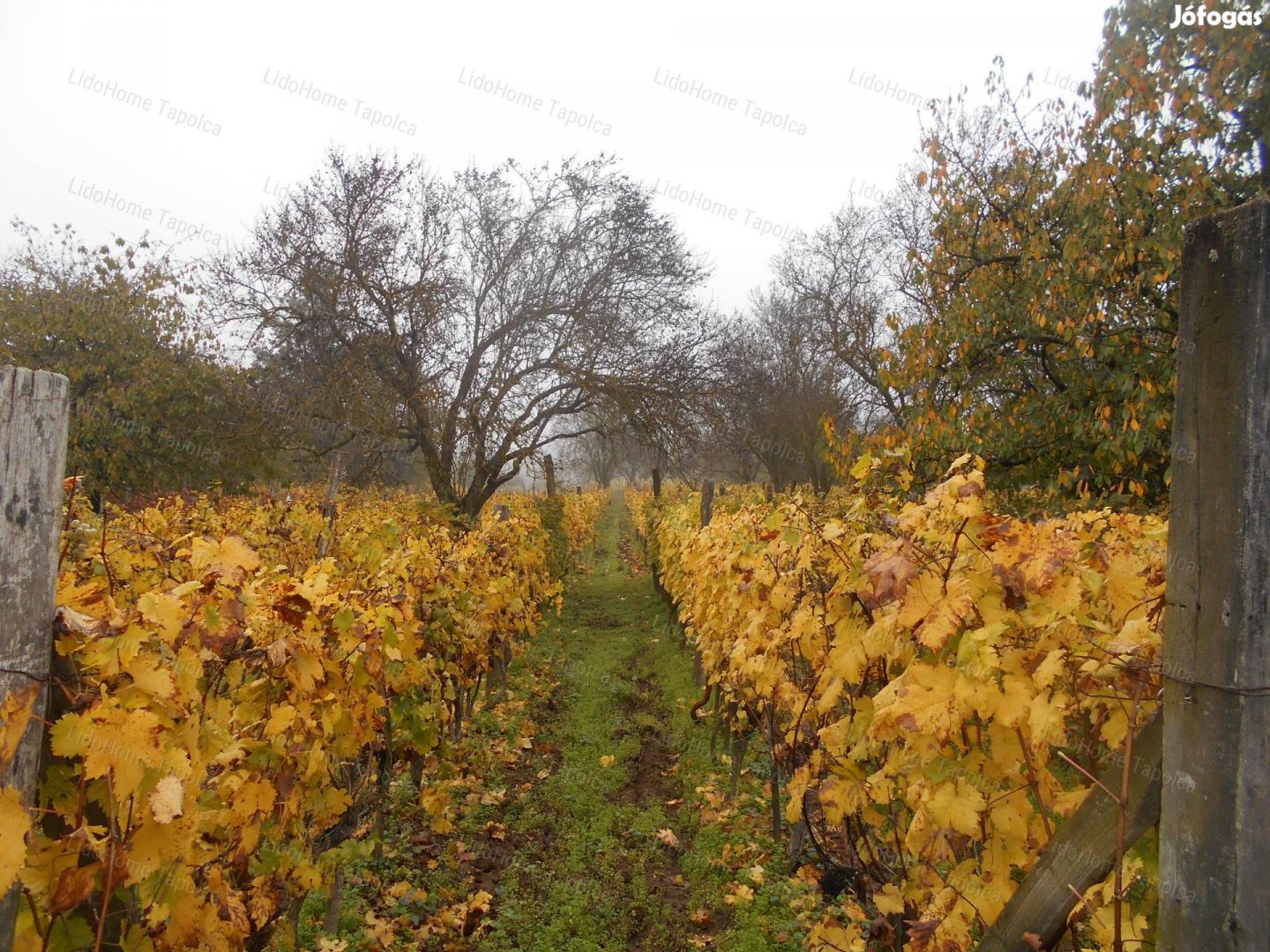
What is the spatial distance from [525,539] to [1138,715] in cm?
783

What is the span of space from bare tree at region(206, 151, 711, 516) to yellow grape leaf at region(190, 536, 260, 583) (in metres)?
10.0

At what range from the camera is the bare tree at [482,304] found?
1210 centimetres

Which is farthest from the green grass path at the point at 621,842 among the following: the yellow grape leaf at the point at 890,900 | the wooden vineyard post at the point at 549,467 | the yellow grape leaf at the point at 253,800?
the wooden vineyard post at the point at 549,467

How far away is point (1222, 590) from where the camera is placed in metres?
1.15

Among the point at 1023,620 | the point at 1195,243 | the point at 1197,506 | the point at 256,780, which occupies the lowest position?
the point at 256,780

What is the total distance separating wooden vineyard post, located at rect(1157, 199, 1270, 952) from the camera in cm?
112

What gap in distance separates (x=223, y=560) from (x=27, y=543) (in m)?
0.63

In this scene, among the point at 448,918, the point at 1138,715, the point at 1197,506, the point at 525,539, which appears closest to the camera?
the point at 1197,506

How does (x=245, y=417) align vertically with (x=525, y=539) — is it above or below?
above

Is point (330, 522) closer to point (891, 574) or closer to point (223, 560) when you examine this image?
point (223, 560)

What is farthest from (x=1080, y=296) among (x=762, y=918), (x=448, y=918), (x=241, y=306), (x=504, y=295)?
(x=241, y=306)

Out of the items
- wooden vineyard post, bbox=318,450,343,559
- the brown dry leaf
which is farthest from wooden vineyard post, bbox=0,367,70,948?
wooden vineyard post, bbox=318,450,343,559

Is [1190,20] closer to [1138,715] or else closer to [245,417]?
[1138,715]

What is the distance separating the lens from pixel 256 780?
228 cm
